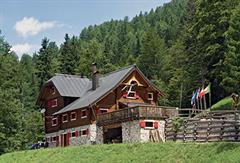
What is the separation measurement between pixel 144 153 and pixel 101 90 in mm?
18817

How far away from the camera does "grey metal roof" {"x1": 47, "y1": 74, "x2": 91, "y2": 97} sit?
5310 centimetres

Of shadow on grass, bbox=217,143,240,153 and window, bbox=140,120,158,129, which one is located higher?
window, bbox=140,120,158,129

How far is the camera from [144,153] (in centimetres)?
3161

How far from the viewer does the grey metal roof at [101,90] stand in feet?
157

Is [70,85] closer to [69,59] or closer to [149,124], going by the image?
[149,124]

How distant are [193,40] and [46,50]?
28.3 m

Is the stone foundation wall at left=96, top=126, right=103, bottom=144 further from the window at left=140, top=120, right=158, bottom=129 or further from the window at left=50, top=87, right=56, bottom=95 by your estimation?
the window at left=50, top=87, right=56, bottom=95

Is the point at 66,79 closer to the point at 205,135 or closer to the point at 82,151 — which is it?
the point at 82,151

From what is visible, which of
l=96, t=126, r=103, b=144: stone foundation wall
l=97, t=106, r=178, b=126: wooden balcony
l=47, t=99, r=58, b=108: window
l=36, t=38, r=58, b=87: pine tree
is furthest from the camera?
l=36, t=38, r=58, b=87: pine tree

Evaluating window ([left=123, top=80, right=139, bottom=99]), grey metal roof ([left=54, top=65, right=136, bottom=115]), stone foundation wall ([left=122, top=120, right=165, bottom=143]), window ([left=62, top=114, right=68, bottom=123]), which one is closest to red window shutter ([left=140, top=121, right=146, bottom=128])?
stone foundation wall ([left=122, top=120, right=165, bottom=143])

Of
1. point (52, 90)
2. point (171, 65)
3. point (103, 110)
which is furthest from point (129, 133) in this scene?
point (171, 65)

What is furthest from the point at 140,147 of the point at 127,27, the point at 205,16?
the point at 127,27

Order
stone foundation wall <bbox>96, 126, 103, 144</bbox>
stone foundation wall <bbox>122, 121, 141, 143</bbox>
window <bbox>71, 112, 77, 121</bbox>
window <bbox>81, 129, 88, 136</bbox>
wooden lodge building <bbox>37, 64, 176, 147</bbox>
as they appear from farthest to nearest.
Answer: window <bbox>71, 112, 77, 121</bbox> → window <bbox>81, 129, 88, 136</bbox> → stone foundation wall <bbox>96, 126, 103, 144</bbox> → wooden lodge building <bbox>37, 64, 176, 147</bbox> → stone foundation wall <bbox>122, 121, 141, 143</bbox>

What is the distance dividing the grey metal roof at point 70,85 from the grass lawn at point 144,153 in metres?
12.0
